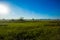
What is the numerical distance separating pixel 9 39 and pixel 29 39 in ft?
6.45

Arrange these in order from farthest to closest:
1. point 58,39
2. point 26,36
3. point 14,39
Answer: point 26,36 < point 14,39 < point 58,39

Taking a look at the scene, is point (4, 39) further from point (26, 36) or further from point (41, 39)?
point (41, 39)

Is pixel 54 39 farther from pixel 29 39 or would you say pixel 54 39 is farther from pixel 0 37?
pixel 0 37

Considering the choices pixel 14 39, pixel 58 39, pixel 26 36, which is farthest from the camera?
pixel 26 36

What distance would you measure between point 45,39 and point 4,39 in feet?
12.8

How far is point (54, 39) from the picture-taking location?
1182 cm

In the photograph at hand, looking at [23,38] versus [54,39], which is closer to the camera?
[54,39]

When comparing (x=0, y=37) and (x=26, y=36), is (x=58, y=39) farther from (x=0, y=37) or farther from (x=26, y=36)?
(x=0, y=37)

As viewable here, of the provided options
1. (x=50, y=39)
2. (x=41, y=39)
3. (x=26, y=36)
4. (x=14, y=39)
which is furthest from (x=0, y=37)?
(x=50, y=39)

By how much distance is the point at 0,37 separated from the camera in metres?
13.1

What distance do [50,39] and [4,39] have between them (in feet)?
14.3

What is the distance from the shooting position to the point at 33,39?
12.9 meters

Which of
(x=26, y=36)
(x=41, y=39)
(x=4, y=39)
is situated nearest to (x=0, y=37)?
(x=4, y=39)

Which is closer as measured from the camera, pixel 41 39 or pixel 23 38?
pixel 41 39
